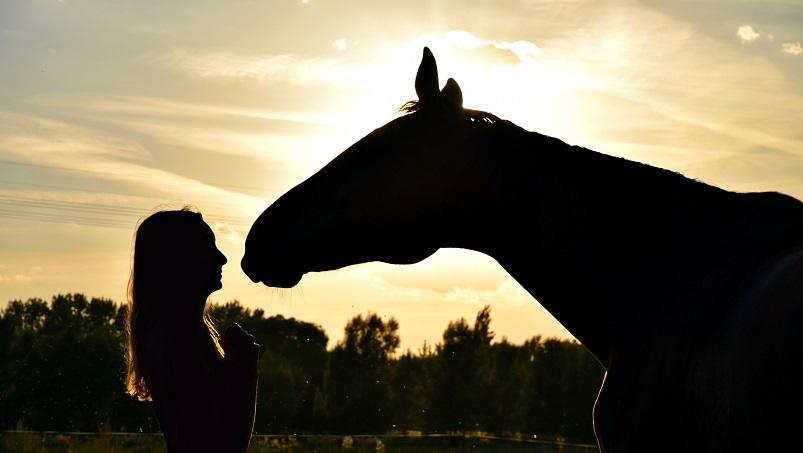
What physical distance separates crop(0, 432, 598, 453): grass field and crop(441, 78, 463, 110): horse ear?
2472cm

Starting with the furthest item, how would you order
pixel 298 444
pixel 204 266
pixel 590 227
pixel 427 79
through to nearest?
pixel 298 444 → pixel 204 266 → pixel 427 79 → pixel 590 227

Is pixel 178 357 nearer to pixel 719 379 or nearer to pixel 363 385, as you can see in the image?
pixel 719 379

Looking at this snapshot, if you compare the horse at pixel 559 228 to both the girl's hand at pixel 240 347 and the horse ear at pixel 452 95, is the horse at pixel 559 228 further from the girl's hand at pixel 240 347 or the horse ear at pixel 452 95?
the girl's hand at pixel 240 347

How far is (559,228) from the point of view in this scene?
4.19 m

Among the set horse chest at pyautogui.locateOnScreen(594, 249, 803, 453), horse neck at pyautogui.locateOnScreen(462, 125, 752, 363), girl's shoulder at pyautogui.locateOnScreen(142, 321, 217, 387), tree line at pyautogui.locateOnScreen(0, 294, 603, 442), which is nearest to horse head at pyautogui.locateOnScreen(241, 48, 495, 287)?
horse neck at pyautogui.locateOnScreen(462, 125, 752, 363)

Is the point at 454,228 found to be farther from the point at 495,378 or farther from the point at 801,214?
the point at 495,378

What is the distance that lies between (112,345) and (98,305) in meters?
23.5

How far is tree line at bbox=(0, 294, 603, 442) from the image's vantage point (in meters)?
52.3

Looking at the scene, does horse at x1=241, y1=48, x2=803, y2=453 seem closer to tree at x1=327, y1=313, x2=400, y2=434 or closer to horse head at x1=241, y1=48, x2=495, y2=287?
horse head at x1=241, y1=48, x2=495, y2=287

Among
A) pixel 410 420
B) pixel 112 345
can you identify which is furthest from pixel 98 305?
pixel 410 420

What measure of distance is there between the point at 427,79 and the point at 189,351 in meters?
1.70

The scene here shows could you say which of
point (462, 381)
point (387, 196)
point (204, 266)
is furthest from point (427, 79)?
point (462, 381)

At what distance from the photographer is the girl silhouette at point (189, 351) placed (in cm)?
429

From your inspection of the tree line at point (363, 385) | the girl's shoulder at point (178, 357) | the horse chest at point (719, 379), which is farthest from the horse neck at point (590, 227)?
the tree line at point (363, 385)
